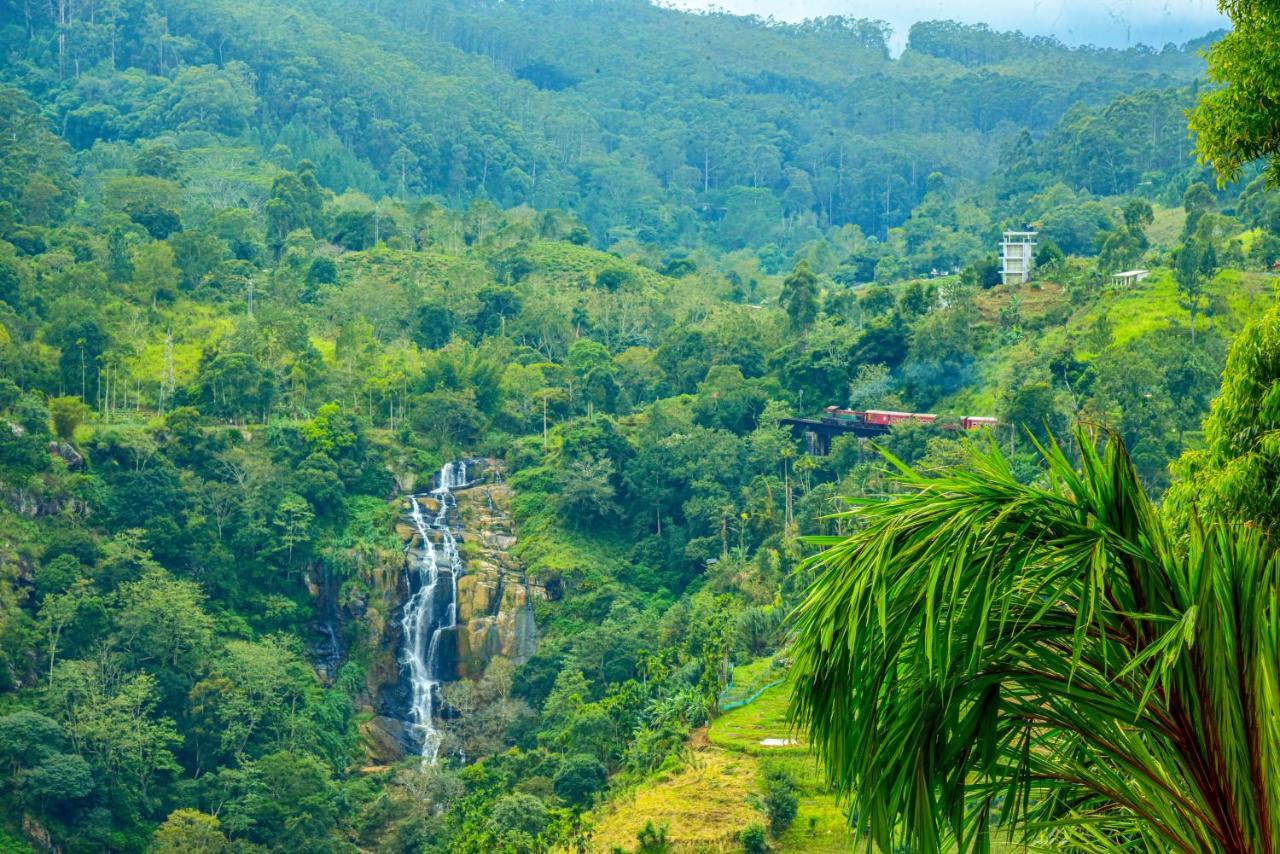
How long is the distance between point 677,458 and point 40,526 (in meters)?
14.4

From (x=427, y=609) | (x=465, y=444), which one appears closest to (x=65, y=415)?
(x=427, y=609)

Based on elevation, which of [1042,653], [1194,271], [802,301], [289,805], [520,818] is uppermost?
[1042,653]

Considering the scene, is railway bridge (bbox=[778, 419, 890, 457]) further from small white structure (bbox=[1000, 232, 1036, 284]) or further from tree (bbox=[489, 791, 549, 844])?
tree (bbox=[489, 791, 549, 844])

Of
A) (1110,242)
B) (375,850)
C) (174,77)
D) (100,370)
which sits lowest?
(375,850)

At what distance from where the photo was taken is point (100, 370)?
3741 centimetres

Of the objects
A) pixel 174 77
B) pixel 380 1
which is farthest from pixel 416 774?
pixel 380 1

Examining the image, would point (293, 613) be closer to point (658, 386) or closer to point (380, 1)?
point (658, 386)

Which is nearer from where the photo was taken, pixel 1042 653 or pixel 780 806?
pixel 1042 653

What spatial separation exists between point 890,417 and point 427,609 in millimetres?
11736

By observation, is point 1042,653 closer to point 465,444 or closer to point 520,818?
point 520,818

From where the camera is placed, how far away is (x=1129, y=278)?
1569 inches

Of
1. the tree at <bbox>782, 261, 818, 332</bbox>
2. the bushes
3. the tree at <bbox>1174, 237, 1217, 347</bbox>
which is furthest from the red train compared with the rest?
the bushes

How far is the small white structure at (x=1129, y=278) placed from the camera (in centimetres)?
3969

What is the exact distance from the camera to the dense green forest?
27781mm
